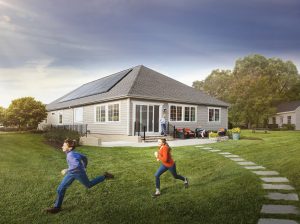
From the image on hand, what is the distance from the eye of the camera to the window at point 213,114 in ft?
87.2

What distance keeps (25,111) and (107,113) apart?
40.4 ft

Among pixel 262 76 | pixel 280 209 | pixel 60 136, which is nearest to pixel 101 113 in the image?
pixel 60 136

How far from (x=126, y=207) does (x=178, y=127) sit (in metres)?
17.4

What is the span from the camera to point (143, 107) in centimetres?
2100

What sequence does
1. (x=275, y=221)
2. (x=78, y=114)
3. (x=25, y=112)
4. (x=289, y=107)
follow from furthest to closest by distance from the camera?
(x=289, y=107) → (x=25, y=112) → (x=78, y=114) → (x=275, y=221)

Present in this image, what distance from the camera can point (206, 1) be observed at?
1352 centimetres

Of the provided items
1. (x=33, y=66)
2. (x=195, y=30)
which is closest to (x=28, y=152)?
(x=33, y=66)

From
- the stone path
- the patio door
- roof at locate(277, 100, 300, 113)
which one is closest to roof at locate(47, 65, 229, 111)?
the patio door

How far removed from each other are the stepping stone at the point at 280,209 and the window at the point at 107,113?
15902mm

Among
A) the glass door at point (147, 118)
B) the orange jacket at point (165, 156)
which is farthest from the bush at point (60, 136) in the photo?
the orange jacket at point (165, 156)

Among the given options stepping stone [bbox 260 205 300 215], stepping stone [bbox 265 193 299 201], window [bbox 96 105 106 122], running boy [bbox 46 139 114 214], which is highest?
window [bbox 96 105 106 122]

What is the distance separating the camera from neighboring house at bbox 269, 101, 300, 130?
4456 centimetres

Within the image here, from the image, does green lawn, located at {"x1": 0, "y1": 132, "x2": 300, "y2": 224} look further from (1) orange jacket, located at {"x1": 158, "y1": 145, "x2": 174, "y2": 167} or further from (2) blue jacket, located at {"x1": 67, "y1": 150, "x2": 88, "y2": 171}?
(2) blue jacket, located at {"x1": 67, "y1": 150, "x2": 88, "y2": 171}

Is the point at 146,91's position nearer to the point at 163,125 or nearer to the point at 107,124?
the point at 163,125
